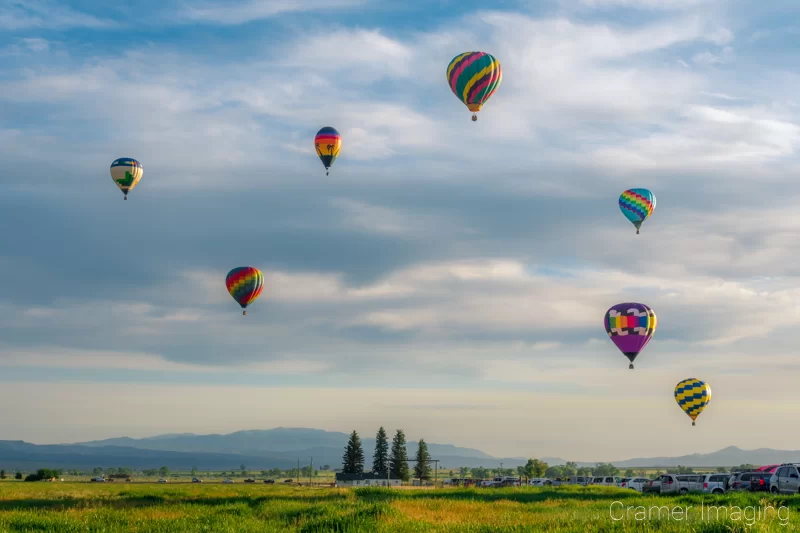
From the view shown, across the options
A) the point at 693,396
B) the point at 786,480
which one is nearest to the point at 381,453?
the point at 693,396

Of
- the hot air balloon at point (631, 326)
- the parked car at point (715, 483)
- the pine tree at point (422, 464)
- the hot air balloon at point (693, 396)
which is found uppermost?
the hot air balloon at point (631, 326)

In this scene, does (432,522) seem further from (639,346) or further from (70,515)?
(639,346)

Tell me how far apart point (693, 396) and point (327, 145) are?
4519 cm

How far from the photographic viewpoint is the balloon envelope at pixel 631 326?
6906cm

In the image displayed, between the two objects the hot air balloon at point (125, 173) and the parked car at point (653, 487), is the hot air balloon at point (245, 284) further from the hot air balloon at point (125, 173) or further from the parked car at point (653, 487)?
the parked car at point (653, 487)

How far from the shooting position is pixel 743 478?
52.5 m

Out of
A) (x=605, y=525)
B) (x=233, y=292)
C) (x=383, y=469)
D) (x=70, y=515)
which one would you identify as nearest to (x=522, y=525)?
(x=605, y=525)

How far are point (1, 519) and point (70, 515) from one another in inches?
143

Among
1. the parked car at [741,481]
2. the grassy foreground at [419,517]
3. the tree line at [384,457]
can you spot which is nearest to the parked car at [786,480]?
the parked car at [741,481]

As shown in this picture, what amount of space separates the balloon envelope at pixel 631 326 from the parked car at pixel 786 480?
72.8ft

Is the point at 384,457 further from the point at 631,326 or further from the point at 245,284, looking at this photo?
the point at 631,326

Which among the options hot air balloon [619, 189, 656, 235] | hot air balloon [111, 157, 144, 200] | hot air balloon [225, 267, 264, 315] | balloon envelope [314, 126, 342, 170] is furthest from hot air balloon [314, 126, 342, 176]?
hot air balloon [619, 189, 656, 235]

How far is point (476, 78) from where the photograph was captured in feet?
224

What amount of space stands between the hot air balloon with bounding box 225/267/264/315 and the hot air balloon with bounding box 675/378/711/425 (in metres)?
44.7
